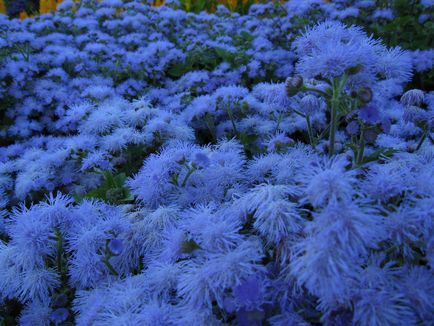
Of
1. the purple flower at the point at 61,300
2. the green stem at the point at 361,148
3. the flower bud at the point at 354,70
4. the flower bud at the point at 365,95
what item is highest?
the flower bud at the point at 354,70

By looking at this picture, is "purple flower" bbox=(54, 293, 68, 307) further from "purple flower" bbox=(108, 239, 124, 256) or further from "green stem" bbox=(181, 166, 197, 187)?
"green stem" bbox=(181, 166, 197, 187)

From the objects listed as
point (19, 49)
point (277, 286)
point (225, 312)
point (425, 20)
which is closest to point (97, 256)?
point (225, 312)

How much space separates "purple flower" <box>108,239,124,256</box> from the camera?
1.43 meters

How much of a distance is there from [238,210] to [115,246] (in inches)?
17.4

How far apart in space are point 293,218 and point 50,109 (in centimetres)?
265

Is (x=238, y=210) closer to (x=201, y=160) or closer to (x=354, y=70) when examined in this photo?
(x=201, y=160)

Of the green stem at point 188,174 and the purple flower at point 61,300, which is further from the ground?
the green stem at point 188,174

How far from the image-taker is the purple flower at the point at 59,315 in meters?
1.53

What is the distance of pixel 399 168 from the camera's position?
1438 millimetres

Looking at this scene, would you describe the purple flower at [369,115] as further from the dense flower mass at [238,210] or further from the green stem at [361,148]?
the green stem at [361,148]

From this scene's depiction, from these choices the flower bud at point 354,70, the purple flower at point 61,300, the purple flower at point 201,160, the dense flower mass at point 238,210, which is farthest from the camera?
the purple flower at point 201,160

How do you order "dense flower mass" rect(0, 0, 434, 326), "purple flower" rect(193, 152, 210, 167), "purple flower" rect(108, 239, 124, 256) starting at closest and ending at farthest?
1. "dense flower mass" rect(0, 0, 434, 326)
2. "purple flower" rect(108, 239, 124, 256)
3. "purple flower" rect(193, 152, 210, 167)

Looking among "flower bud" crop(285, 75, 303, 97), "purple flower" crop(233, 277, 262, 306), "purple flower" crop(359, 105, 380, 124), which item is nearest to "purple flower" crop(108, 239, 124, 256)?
"purple flower" crop(233, 277, 262, 306)

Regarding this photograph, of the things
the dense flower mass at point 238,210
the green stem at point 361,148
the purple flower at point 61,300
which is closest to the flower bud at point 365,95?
the dense flower mass at point 238,210
